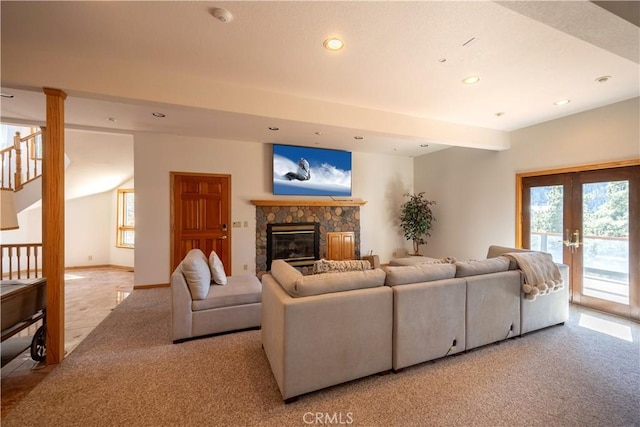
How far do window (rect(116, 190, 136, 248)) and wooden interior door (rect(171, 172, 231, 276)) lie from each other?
255 cm

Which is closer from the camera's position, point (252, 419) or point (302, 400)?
point (252, 419)

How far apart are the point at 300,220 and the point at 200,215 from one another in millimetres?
1929

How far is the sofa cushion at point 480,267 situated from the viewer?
2447 millimetres

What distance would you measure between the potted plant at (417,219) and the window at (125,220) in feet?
21.6

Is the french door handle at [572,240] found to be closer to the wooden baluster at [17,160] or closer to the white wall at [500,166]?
the white wall at [500,166]

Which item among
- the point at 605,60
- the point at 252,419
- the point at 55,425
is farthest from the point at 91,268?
the point at 605,60

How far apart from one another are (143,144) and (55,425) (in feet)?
13.3

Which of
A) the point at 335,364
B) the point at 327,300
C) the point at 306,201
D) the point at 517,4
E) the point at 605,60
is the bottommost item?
the point at 335,364

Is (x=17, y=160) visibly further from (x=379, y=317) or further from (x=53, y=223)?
(x=379, y=317)

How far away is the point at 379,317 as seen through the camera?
203cm

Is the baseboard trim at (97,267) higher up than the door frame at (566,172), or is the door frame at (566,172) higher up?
the door frame at (566,172)

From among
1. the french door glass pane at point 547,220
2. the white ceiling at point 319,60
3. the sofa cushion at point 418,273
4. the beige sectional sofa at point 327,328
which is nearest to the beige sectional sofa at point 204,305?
the beige sectional sofa at point 327,328

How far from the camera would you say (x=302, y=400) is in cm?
183

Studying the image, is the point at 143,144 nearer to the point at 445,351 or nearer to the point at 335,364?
the point at 335,364
